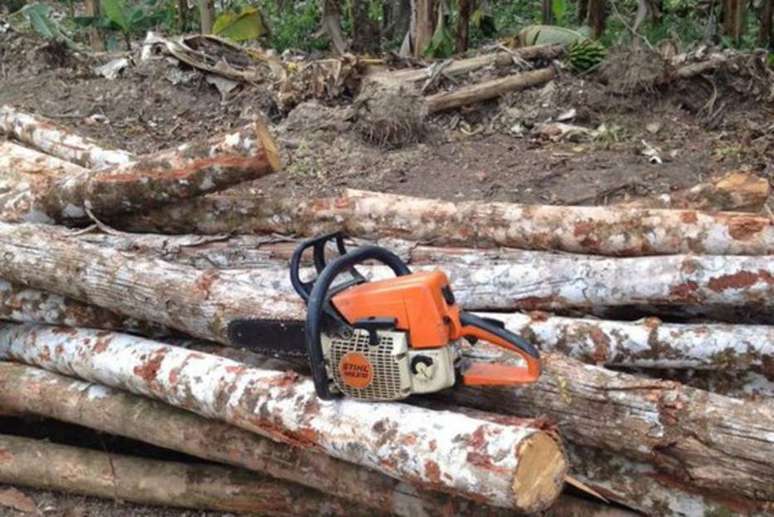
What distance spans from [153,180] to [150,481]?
1.44 metres

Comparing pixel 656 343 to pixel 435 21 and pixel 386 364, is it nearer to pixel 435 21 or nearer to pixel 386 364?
pixel 386 364

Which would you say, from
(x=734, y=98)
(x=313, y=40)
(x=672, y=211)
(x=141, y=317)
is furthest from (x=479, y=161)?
(x=313, y=40)

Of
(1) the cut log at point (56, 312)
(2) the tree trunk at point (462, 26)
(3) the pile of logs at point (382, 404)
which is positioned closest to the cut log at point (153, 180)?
(3) the pile of logs at point (382, 404)

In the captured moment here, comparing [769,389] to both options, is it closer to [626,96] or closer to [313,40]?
[626,96]

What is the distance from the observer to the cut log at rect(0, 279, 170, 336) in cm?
404

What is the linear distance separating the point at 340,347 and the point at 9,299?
2059 mm

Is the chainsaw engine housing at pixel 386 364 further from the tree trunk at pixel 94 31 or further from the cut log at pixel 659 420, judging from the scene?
the tree trunk at pixel 94 31

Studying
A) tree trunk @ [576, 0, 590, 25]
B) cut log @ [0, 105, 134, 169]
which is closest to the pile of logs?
cut log @ [0, 105, 134, 169]

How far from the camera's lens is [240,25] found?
36.3 feet

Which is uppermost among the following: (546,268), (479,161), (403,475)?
(546,268)

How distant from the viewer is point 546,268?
3.66 m

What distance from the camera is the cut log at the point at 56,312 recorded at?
4.04m

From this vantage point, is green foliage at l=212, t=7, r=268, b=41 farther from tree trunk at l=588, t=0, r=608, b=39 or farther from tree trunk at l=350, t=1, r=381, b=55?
tree trunk at l=588, t=0, r=608, b=39

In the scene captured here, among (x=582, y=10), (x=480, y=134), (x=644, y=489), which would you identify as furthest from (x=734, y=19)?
(x=644, y=489)
